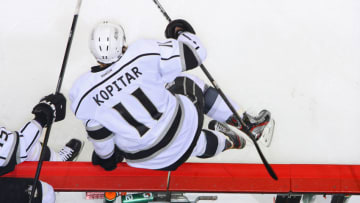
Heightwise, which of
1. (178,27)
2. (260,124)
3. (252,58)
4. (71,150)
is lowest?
(71,150)

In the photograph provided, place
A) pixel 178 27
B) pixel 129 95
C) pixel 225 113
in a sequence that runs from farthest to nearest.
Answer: pixel 225 113
pixel 178 27
pixel 129 95

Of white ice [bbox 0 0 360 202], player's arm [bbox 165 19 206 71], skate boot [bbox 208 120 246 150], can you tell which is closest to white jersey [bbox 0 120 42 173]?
white ice [bbox 0 0 360 202]

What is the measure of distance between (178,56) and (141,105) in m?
0.30

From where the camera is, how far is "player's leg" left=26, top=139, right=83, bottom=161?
2535 mm

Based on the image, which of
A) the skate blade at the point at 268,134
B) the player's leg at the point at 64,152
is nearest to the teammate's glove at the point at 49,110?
the player's leg at the point at 64,152

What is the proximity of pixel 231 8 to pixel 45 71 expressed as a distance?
57.2 inches

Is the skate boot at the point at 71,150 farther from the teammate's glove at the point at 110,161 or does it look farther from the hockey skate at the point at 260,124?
→ the hockey skate at the point at 260,124

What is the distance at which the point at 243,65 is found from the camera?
2.93 metres

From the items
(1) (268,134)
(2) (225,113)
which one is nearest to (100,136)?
(2) (225,113)

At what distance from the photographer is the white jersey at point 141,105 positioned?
183 cm

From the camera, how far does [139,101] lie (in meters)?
1.87

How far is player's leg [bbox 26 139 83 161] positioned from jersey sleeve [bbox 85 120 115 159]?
65 centimetres

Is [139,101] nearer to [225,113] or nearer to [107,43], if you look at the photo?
[107,43]

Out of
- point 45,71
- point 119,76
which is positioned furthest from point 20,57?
point 119,76
